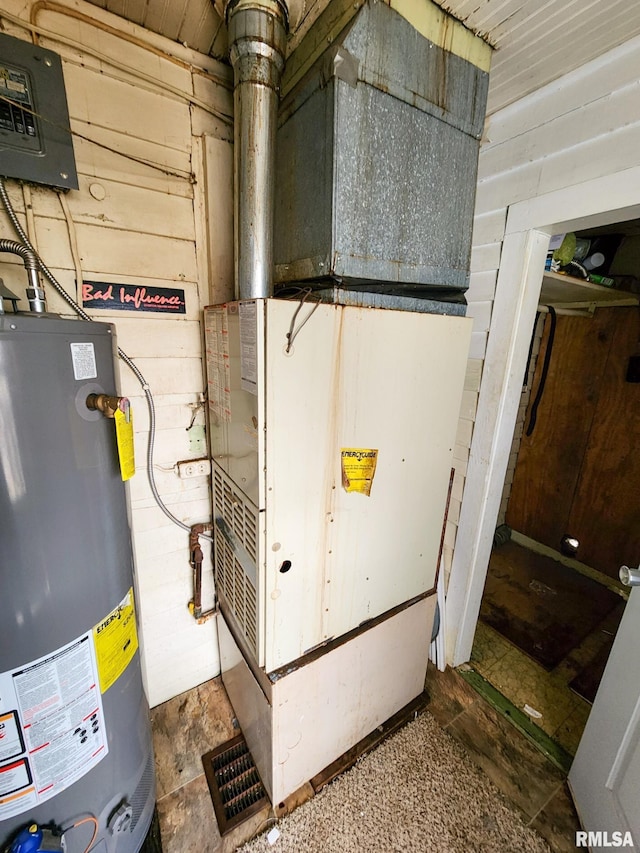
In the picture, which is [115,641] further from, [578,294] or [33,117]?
[578,294]

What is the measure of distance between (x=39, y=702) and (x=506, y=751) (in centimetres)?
170

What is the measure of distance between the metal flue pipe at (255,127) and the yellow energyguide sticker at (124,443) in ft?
1.56

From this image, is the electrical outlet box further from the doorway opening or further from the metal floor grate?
the doorway opening

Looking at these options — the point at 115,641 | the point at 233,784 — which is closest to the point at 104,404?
the point at 115,641

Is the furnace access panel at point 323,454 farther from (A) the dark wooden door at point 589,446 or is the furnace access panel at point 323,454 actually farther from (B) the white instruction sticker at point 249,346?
(A) the dark wooden door at point 589,446

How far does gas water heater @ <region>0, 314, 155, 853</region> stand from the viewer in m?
0.67

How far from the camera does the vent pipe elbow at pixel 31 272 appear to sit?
2.56 feet

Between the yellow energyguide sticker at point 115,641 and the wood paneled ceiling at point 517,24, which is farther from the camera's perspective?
the wood paneled ceiling at point 517,24

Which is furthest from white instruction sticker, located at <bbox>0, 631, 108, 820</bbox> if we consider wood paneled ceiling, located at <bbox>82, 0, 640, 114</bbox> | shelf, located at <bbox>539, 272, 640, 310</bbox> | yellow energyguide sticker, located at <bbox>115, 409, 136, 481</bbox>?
shelf, located at <bbox>539, 272, 640, 310</bbox>

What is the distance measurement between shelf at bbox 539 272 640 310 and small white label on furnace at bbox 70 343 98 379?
172 cm

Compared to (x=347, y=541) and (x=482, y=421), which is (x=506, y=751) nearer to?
(x=347, y=541)

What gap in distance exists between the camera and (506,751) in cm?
140

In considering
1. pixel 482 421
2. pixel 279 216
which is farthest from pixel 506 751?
pixel 279 216

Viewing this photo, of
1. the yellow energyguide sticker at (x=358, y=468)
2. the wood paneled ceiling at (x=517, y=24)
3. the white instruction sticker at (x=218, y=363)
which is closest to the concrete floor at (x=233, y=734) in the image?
the yellow energyguide sticker at (x=358, y=468)
